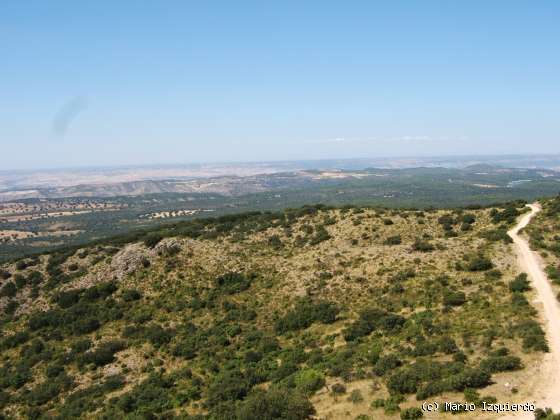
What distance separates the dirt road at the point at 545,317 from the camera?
19.8 metres

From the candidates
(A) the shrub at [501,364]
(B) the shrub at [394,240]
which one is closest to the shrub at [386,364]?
(A) the shrub at [501,364]

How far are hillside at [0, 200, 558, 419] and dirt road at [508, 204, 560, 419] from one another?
716 millimetres

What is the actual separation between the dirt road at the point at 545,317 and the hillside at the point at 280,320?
716 millimetres

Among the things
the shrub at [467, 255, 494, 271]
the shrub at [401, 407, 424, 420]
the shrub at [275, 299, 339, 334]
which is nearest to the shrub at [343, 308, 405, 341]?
the shrub at [275, 299, 339, 334]

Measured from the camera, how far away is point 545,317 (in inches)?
1141

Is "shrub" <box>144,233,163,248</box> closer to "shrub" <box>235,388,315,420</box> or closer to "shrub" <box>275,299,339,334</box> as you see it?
"shrub" <box>275,299,339,334</box>

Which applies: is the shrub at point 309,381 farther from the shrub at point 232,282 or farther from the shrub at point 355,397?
the shrub at point 232,282

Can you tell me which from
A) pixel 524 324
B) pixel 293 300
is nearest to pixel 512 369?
pixel 524 324

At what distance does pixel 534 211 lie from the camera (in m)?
62.1

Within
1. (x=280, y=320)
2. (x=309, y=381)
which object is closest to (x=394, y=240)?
(x=280, y=320)

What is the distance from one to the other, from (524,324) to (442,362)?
24.1 ft

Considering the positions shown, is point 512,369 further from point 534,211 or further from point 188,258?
point 534,211

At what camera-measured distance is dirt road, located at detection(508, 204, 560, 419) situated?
1977 centimetres

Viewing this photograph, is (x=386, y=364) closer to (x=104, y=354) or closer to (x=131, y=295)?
(x=104, y=354)
